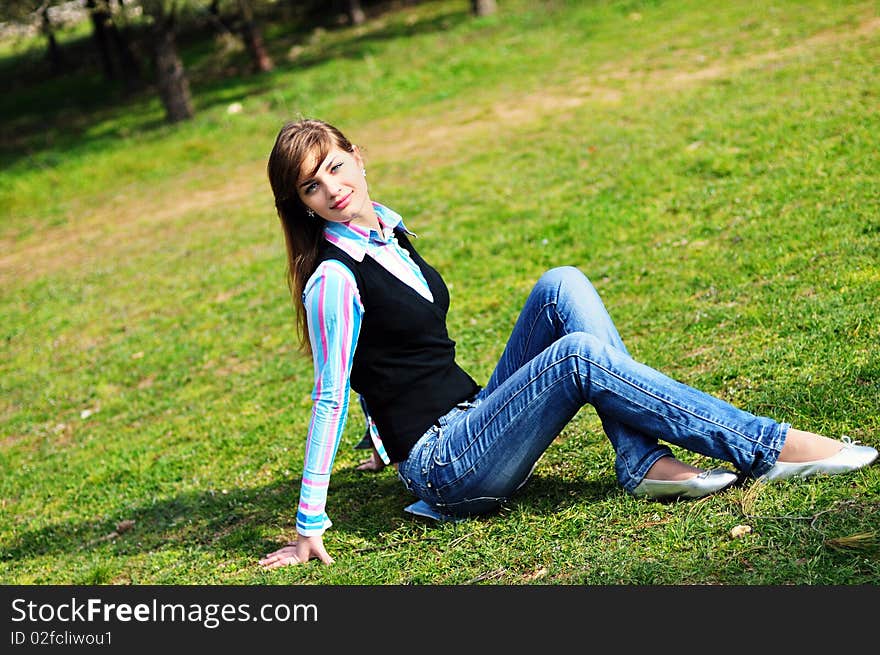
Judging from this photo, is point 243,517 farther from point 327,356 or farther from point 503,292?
point 503,292

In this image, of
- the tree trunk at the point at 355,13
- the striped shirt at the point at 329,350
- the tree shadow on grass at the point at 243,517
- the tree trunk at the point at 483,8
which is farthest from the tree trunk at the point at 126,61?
the striped shirt at the point at 329,350

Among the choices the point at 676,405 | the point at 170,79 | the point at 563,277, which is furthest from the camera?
the point at 170,79

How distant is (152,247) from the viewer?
12.5 metres

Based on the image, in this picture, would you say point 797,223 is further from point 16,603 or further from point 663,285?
point 16,603

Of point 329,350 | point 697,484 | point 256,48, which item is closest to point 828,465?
point 697,484

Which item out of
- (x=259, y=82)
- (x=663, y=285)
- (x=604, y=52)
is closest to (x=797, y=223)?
(x=663, y=285)

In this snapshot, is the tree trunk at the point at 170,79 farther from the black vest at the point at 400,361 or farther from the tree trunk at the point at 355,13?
the black vest at the point at 400,361

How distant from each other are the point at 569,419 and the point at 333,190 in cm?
133

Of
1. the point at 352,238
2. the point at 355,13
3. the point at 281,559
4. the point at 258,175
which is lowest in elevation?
the point at 258,175

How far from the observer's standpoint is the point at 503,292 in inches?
314

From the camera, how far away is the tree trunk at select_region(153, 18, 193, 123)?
18844mm

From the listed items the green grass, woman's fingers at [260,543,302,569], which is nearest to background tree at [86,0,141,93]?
the green grass

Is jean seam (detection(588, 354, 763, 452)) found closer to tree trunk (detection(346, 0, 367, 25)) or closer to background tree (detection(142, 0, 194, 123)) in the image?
background tree (detection(142, 0, 194, 123))

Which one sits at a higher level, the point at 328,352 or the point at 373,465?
the point at 328,352
